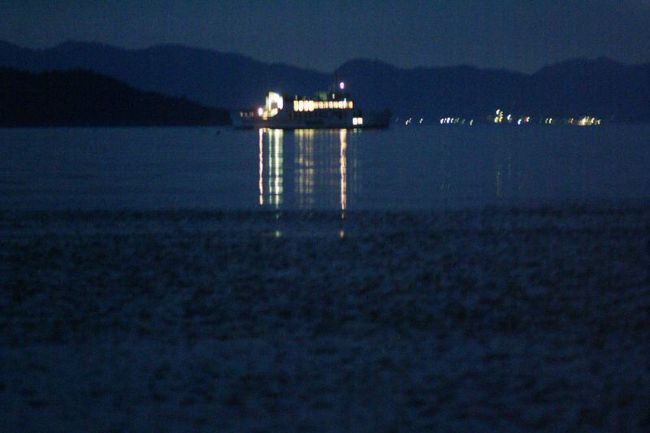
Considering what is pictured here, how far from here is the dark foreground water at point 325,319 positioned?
703cm

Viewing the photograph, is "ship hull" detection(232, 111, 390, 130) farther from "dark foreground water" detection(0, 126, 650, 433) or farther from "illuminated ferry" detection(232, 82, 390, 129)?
"dark foreground water" detection(0, 126, 650, 433)

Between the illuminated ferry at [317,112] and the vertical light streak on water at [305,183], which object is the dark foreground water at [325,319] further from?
the illuminated ferry at [317,112]

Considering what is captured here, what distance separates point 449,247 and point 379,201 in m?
9.11

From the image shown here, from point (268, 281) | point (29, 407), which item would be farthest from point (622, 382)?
point (268, 281)

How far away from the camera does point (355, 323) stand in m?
9.85

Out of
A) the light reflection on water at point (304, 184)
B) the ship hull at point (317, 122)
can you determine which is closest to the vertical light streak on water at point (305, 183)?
the light reflection on water at point (304, 184)

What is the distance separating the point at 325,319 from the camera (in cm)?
1005

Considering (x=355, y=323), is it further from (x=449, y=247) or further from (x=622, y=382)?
(x=449, y=247)

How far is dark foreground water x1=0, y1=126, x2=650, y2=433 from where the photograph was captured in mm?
7027

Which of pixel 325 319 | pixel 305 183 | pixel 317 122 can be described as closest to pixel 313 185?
pixel 305 183

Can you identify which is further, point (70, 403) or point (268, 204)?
point (268, 204)

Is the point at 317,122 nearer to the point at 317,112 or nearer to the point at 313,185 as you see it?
the point at 317,112

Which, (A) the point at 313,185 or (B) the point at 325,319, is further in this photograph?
(A) the point at 313,185

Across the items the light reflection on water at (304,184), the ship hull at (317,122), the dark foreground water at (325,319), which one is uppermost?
the ship hull at (317,122)
